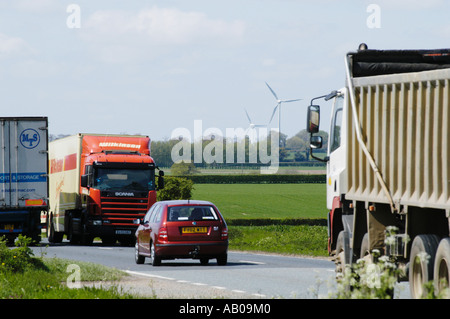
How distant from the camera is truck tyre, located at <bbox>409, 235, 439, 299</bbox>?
10.9 m

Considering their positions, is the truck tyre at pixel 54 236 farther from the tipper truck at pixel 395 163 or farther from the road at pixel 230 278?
the tipper truck at pixel 395 163

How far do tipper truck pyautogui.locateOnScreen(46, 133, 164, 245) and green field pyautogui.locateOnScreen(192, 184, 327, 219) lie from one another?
4436 cm

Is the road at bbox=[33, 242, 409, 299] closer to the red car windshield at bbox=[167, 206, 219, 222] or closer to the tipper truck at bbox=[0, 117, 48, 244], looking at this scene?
the red car windshield at bbox=[167, 206, 219, 222]

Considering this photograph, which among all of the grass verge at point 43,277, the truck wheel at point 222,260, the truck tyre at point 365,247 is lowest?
the truck wheel at point 222,260

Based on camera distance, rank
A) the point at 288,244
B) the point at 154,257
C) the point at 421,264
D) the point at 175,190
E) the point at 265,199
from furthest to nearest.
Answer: the point at 265,199
the point at 175,190
the point at 288,244
the point at 154,257
the point at 421,264

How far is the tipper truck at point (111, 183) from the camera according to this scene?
33000mm

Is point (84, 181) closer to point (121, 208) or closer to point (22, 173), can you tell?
point (121, 208)

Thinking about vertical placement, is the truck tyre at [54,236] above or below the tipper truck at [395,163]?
below

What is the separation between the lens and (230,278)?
18453 millimetres

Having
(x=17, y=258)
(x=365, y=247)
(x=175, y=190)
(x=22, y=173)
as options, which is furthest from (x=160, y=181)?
(x=175, y=190)

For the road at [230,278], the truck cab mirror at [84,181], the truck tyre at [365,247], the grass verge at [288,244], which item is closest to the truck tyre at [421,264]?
the road at [230,278]

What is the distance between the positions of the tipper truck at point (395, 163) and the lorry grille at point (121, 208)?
691 inches

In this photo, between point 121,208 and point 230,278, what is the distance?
15.4 m

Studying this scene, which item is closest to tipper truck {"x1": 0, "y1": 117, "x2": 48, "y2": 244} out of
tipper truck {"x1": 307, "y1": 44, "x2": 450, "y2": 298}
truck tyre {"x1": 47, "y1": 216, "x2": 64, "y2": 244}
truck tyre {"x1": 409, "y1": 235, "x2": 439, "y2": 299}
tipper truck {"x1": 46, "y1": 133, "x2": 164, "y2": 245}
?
tipper truck {"x1": 46, "y1": 133, "x2": 164, "y2": 245}
